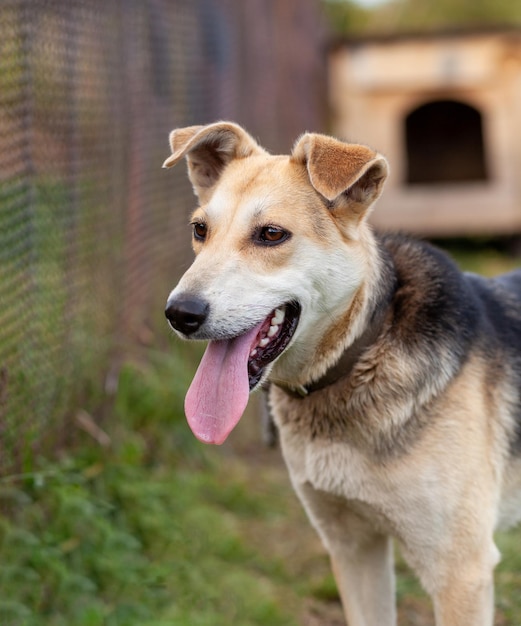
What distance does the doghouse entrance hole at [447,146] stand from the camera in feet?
45.8

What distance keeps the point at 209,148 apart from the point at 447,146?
1156 centimetres

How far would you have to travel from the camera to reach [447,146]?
14031mm

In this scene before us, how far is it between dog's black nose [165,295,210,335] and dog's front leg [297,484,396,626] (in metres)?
0.77

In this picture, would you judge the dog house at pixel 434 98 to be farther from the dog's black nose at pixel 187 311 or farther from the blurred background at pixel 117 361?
the dog's black nose at pixel 187 311

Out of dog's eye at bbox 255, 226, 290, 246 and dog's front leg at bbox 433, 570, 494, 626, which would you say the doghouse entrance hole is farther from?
dog's front leg at bbox 433, 570, 494, 626

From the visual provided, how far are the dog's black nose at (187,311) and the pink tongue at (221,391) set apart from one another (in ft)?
0.59

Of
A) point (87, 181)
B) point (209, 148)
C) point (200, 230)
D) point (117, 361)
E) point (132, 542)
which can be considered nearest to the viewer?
point (200, 230)

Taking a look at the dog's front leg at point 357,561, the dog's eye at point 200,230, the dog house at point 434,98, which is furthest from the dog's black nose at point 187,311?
the dog house at point 434,98

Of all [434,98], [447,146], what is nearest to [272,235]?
[434,98]

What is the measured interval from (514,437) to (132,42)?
2.87 metres

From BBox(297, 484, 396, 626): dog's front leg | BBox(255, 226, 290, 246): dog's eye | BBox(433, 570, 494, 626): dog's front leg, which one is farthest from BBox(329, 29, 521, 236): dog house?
BBox(433, 570, 494, 626): dog's front leg

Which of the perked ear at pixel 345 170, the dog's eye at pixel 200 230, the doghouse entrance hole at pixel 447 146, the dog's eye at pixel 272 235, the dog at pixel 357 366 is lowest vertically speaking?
the doghouse entrance hole at pixel 447 146

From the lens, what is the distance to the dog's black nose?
2.41 m

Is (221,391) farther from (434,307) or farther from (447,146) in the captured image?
(447,146)
